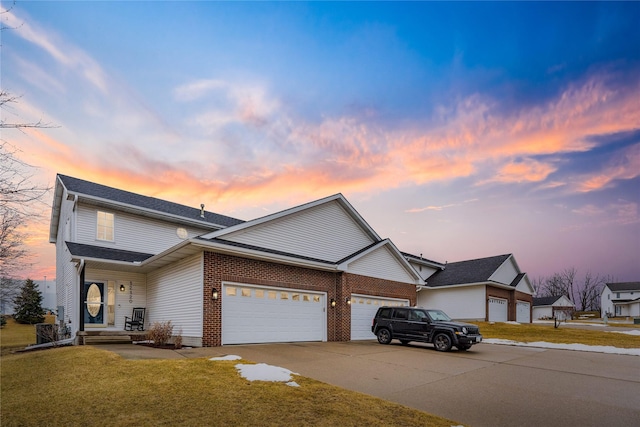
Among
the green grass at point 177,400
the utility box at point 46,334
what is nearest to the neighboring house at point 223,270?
the utility box at point 46,334

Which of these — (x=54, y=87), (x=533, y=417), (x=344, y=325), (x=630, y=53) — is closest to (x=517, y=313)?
(x=344, y=325)

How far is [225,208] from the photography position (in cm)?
2733

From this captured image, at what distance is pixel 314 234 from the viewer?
1941 centimetres

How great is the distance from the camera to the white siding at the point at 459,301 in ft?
103

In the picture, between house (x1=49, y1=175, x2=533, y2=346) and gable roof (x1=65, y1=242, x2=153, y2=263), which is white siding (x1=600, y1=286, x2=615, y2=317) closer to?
house (x1=49, y1=175, x2=533, y2=346)

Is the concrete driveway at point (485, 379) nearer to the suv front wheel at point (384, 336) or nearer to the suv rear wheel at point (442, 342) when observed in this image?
the suv rear wheel at point (442, 342)

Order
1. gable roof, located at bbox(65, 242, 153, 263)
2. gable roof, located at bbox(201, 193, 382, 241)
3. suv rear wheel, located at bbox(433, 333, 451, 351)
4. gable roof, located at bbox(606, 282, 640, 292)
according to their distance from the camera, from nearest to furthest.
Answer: gable roof, located at bbox(201, 193, 382, 241), suv rear wheel, located at bbox(433, 333, 451, 351), gable roof, located at bbox(65, 242, 153, 263), gable roof, located at bbox(606, 282, 640, 292)

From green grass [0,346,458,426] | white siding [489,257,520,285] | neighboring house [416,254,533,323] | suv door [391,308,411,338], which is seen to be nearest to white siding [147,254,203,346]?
green grass [0,346,458,426]

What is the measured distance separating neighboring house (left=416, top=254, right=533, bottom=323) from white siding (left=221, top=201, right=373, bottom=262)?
531 inches

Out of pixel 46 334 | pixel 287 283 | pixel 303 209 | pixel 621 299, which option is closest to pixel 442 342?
pixel 287 283

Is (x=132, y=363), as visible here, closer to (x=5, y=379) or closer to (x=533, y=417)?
(x=5, y=379)

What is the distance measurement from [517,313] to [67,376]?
38513 mm

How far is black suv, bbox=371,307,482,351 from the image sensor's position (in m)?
15.1

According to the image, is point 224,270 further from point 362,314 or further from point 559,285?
point 559,285
